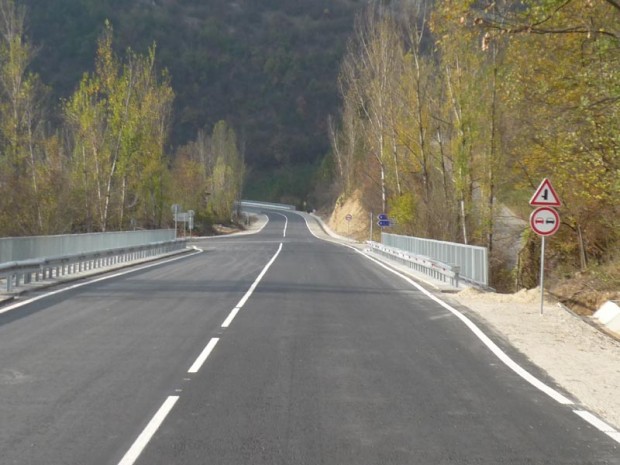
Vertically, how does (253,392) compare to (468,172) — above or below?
below

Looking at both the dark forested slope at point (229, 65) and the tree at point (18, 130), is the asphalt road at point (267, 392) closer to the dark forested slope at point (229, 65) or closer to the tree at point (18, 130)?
the tree at point (18, 130)

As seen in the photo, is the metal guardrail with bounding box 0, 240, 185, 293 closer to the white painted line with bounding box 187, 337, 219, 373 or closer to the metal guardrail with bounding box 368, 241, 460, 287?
the white painted line with bounding box 187, 337, 219, 373

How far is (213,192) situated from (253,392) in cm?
8698

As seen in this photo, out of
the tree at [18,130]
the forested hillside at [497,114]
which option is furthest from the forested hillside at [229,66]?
the tree at [18,130]

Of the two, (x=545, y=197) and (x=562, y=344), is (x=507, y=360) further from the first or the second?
(x=545, y=197)

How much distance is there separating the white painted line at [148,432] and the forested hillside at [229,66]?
5836 inches

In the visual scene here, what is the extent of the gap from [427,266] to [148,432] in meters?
19.0

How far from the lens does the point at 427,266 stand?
2491 centimetres

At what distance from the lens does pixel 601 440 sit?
21.9ft

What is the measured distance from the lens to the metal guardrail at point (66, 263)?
18.0 meters

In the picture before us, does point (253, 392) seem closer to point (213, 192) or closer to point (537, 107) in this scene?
point (537, 107)

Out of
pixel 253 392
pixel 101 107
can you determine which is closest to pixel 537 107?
pixel 253 392

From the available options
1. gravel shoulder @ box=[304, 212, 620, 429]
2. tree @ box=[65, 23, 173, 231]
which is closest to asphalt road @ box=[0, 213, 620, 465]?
gravel shoulder @ box=[304, 212, 620, 429]

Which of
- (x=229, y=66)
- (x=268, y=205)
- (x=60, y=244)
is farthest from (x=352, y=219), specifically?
(x=229, y=66)
